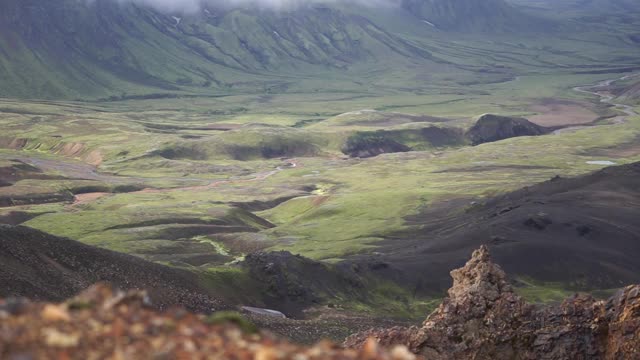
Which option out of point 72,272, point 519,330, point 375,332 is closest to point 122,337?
point 375,332

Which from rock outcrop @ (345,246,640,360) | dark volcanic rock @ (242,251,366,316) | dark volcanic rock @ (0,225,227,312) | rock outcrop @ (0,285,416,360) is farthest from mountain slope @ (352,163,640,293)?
rock outcrop @ (0,285,416,360)

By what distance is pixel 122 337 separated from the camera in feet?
39.9

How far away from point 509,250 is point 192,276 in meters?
69.0

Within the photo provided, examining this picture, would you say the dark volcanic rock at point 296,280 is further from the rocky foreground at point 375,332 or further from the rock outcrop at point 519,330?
the rock outcrop at point 519,330

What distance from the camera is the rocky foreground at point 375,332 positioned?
39.0ft

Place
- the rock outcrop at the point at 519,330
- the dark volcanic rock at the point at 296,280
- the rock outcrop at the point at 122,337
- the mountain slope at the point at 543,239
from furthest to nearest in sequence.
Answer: the mountain slope at the point at 543,239, the dark volcanic rock at the point at 296,280, the rock outcrop at the point at 519,330, the rock outcrop at the point at 122,337

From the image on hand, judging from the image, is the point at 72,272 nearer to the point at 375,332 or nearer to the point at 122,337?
the point at 375,332

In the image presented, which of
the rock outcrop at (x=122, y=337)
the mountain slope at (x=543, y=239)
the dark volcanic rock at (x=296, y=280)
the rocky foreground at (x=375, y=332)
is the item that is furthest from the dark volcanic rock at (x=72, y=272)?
the rock outcrop at (x=122, y=337)

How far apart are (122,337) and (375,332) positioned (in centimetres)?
4215

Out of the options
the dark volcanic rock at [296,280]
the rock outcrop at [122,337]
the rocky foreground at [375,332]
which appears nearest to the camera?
the rock outcrop at [122,337]

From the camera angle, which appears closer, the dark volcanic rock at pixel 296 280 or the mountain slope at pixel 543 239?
the dark volcanic rock at pixel 296 280

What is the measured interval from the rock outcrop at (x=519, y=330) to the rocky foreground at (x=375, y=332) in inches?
2.6

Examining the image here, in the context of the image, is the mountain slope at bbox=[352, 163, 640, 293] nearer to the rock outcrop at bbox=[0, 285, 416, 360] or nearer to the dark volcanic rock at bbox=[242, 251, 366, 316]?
the dark volcanic rock at bbox=[242, 251, 366, 316]

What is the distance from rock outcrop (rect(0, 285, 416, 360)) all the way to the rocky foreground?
0.02 m
